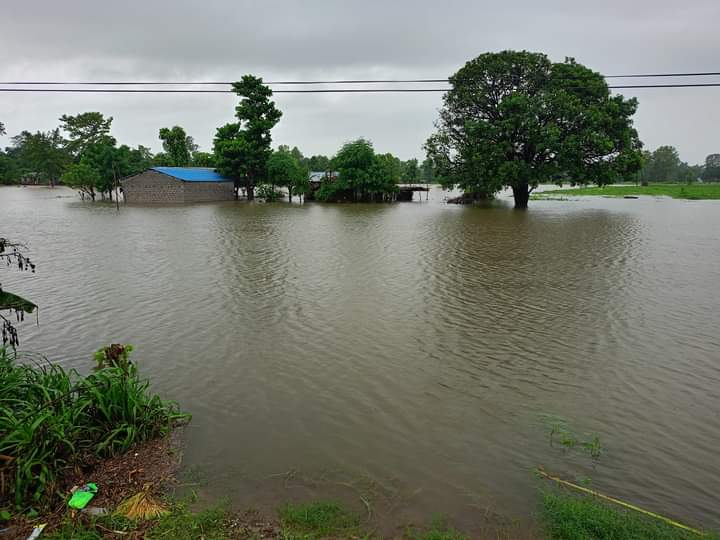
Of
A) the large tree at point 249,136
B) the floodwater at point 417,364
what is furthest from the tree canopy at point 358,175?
the floodwater at point 417,364

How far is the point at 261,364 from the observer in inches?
279

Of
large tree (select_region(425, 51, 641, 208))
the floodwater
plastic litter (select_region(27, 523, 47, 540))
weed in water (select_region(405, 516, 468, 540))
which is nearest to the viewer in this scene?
plastic litter (select_region(27, 523, 47, 540))

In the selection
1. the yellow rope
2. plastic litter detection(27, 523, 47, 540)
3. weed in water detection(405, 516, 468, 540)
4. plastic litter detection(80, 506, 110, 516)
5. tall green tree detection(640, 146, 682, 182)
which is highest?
tall green tree detection(640, 146, 682, 182)

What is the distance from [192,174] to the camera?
154 ft

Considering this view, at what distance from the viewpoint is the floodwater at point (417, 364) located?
4395 mm

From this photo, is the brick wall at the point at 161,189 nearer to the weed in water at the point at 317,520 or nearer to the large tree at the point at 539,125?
the large tree at the point at 539,125

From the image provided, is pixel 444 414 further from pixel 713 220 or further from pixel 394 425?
pixel 713 220

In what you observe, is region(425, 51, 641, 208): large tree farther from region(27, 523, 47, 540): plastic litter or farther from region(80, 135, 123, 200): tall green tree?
region(80, 135, 123, 200): tall green tree

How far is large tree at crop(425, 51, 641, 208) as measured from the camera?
3341 centimetres

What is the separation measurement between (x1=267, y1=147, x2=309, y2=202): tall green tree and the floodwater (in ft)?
104

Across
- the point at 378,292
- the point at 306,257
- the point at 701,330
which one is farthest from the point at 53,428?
the point at 306,257

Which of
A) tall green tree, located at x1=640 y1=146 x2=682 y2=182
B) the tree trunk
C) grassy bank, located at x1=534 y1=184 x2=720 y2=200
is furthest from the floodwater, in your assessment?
tall green tree, located at x1=640 y1=146 x2=682 y2=182

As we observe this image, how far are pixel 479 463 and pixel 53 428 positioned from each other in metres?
3.99

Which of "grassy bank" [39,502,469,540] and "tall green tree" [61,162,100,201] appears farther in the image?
"tall green tree" [61,162,100,201]
